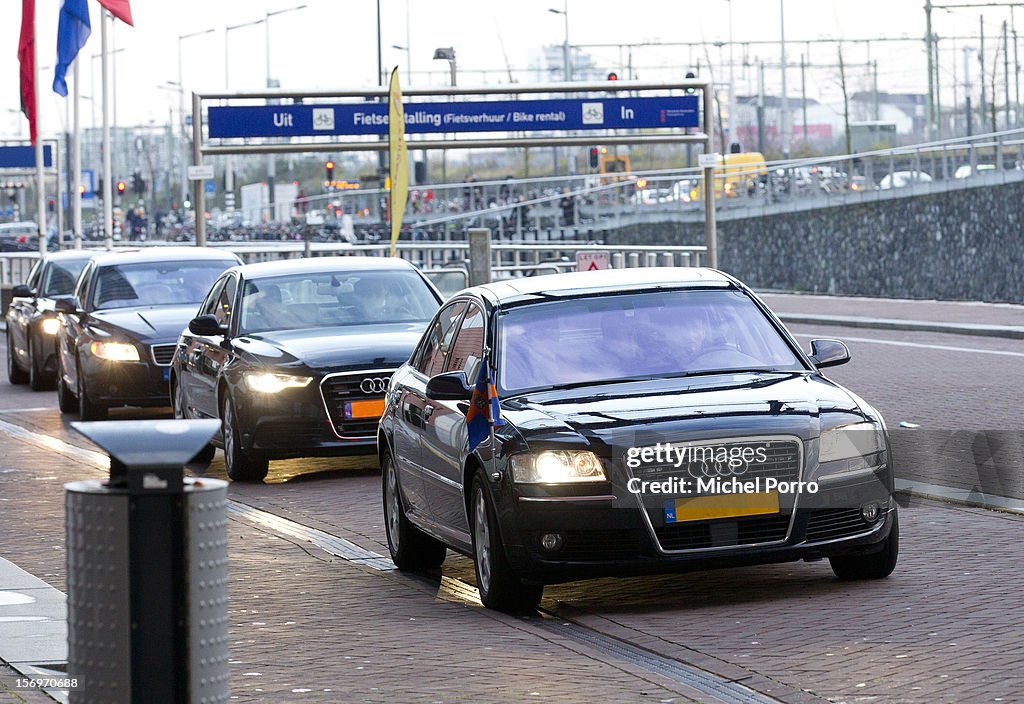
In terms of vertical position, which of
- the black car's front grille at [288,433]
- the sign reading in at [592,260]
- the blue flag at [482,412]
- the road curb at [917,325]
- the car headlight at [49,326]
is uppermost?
the sign reading in at [592,260]

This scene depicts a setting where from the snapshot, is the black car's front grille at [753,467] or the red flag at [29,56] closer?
the black car's front grille at [753,467]

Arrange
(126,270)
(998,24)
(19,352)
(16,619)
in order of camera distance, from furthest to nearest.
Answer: (998,24), (19,352), (126,270), (16,619)

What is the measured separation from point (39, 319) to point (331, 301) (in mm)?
9285

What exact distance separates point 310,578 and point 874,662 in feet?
11.1

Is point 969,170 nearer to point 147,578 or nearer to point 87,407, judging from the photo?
point 87,407

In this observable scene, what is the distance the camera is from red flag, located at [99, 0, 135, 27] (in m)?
34.1

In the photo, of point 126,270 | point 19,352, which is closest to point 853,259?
point 19,352

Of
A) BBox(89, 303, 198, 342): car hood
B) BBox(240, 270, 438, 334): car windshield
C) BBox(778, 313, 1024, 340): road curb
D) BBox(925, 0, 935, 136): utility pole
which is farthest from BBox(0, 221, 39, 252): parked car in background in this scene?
BBox(240, 270, 438, 334): car windshield

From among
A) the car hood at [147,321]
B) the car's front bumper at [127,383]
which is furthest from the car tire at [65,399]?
the car's front bumper at [127,383]

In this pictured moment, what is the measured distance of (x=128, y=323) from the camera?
1864 cm

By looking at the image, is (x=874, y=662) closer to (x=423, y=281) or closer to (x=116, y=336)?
(x=423, y=281)

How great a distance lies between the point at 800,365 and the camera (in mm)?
9227

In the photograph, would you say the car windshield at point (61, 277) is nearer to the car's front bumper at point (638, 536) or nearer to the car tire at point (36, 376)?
the car tire at point (36, 376)

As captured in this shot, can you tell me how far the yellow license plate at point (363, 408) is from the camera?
13688 mm
